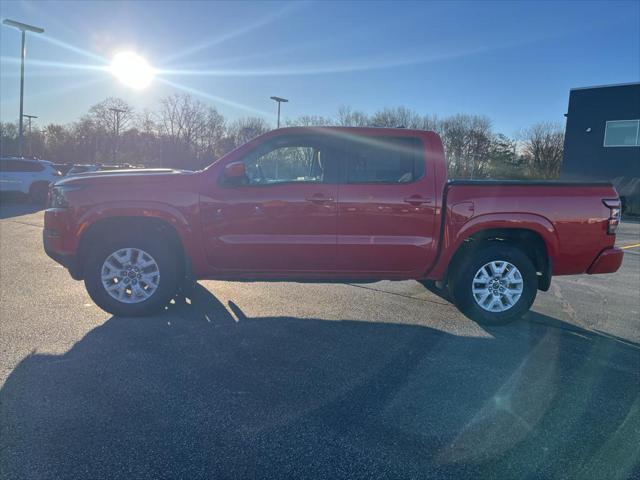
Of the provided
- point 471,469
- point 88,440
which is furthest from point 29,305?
point 471,469

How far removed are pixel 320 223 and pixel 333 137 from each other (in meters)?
0.93

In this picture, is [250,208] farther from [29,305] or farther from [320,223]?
[29,305]

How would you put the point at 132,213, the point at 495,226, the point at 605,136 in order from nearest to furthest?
the point at 132,213 → the point at 495,226 → the point at 605,136

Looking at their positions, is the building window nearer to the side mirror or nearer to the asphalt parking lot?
the asphalt parking lot

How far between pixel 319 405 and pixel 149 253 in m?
2.53

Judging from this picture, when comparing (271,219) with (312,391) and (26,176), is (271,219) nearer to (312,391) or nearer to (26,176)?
(312,391)

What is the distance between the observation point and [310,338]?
4.27 m

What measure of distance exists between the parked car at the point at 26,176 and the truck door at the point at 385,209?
17.5m

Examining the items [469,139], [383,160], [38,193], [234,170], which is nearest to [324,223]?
[383,160]

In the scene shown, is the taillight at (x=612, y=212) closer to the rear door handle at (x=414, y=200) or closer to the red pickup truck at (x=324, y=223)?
the red pickup truck at (x=324, y=223)

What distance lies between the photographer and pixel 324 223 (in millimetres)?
4605

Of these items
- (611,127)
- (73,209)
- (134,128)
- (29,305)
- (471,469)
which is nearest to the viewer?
(471,469)

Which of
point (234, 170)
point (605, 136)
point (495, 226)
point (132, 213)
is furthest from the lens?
point (605, 136)

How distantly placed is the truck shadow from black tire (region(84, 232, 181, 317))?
251 millimetres
